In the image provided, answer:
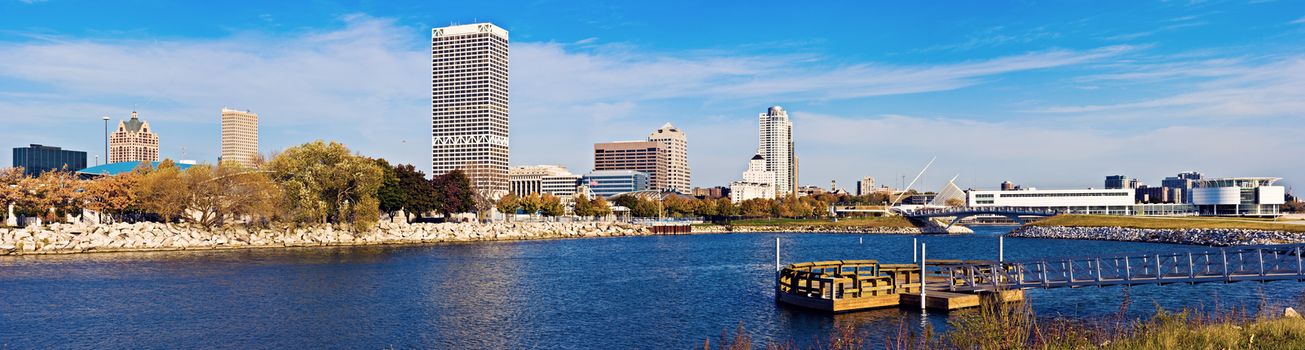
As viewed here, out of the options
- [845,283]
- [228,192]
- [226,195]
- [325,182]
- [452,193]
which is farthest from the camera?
Answer: [452,193]

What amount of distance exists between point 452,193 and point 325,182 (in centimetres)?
3630

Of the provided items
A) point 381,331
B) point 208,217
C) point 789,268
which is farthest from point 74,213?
point 789,268

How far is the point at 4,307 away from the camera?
44250 millimetres

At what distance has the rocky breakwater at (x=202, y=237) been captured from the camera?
Answer: 273 ft

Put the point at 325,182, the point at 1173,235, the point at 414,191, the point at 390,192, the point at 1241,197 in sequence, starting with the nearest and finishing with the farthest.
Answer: the point at 325,182, the point at 390,192, the point at 1173,235, the point at 414,191, the point at 1241,197

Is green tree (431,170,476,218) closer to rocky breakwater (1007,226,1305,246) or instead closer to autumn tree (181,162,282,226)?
autumn tree (181,162,282,226)

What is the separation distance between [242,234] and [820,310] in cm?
7550

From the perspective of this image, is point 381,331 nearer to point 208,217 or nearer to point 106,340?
point 106,340

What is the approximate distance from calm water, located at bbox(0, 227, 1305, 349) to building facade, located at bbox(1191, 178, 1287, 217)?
157779mm

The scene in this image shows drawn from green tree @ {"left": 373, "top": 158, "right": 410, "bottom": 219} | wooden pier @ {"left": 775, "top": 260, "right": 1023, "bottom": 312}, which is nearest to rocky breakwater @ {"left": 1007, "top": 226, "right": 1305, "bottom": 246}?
wooden pier @ {"left": 775, "top": 260, "right": 1023, "bottom": 312}

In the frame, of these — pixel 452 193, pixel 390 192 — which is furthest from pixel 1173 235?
pixel 390 192

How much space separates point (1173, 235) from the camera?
12512 centimetres

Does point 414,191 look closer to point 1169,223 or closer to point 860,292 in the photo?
point 860,292

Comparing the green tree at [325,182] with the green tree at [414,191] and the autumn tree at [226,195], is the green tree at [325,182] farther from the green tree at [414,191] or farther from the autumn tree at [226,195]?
the green tree at [414,191]
